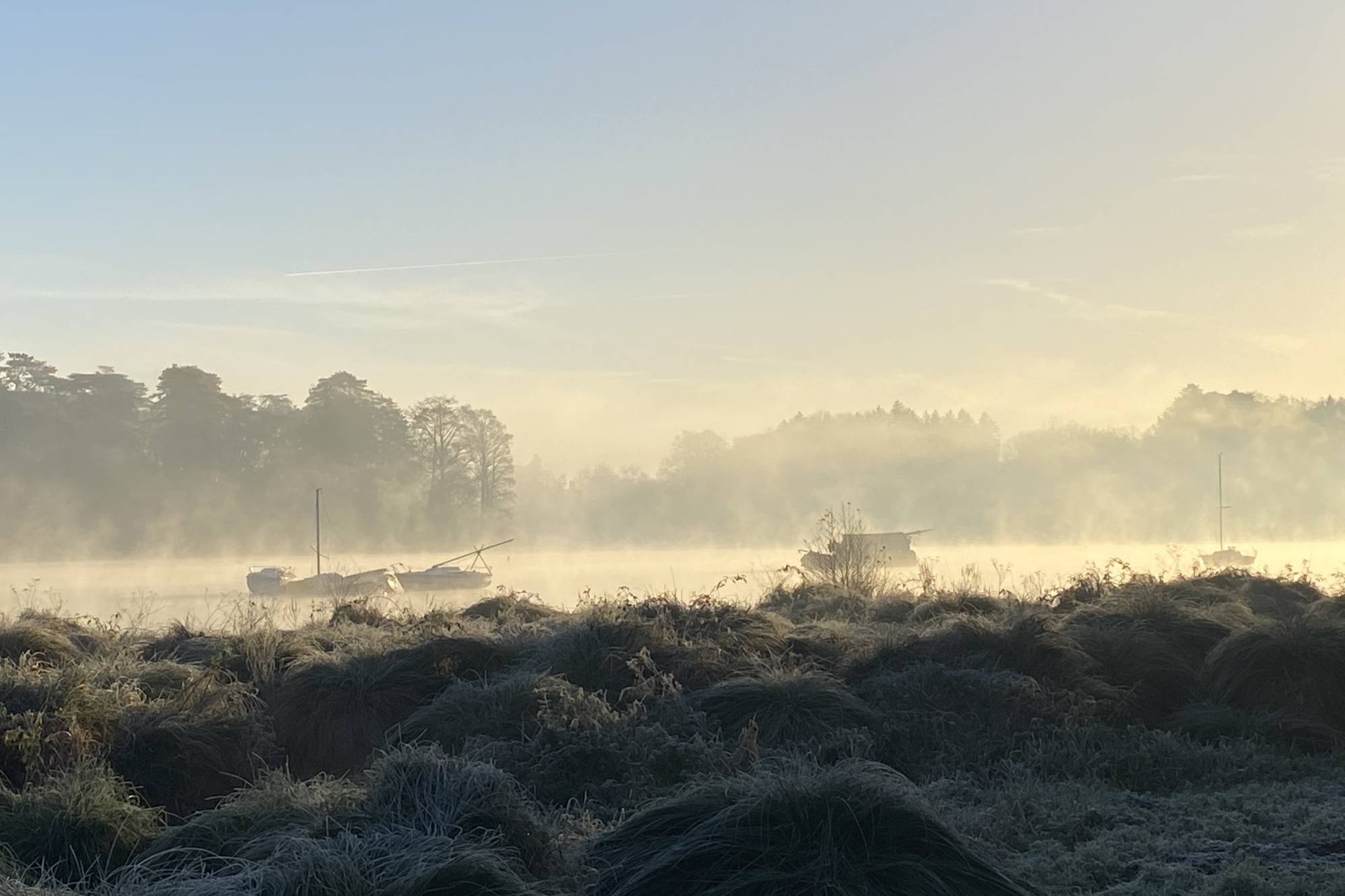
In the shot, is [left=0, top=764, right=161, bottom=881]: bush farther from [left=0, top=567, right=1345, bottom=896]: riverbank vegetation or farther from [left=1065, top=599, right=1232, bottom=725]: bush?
[left=1065, top=599, right=1232, bottom=725]: bush

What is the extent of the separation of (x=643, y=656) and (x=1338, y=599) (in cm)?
698

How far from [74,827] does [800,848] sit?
392 cm

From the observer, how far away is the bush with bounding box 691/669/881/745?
8.54 meters

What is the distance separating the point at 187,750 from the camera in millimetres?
8516

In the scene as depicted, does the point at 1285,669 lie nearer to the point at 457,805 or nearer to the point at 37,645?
the point at 457,805

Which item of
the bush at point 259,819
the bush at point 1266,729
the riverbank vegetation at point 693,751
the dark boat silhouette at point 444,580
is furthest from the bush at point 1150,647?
the dark boat silhouette at point 444,580

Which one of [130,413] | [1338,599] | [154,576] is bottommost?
[154,576]

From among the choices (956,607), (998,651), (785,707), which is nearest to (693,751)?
(785,707)

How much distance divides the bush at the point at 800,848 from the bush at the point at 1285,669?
218 inches

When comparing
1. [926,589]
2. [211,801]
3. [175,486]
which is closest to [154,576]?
[175,486]

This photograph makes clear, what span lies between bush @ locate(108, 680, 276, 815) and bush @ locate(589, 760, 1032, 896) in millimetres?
4044

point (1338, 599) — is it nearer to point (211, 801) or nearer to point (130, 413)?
point (211, 801)

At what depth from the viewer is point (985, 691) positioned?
9.20m

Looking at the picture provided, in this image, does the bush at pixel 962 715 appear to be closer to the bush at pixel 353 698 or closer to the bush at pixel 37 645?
the bush at pixel 353 698
